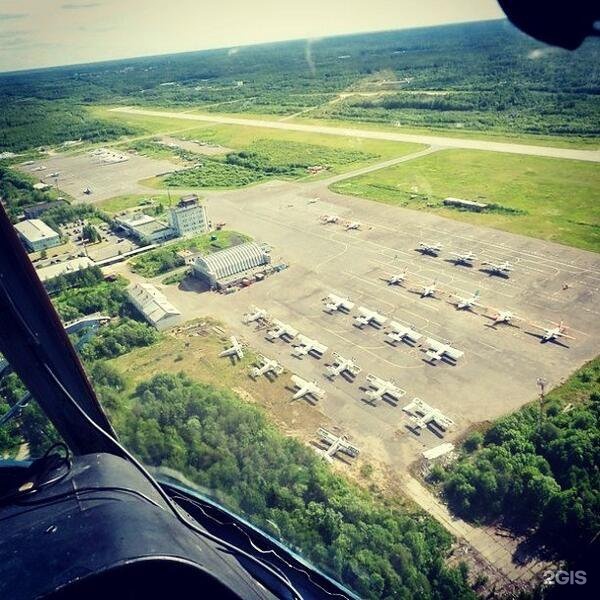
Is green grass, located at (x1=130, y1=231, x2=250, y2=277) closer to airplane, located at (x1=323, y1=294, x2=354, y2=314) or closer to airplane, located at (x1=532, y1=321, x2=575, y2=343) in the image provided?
airplane, located at (x1=323, y1=294, x2=354, y2=314)

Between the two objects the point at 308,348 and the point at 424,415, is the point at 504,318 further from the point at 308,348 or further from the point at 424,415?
the point at 308,348

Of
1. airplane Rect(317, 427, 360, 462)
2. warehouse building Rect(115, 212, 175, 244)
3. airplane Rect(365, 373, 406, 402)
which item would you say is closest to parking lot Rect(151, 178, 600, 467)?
airplane Rect(365, 373, 406, 402)

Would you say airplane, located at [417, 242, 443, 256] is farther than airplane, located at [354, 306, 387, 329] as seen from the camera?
Yes

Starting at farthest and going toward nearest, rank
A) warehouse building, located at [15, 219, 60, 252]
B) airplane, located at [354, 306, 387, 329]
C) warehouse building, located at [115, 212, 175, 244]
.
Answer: warehouse building, located at [115, 212, 175, 244]
warehouse building, located at [15, 219, 60, 252]
airplane, located at [354, 306, 387, 329]

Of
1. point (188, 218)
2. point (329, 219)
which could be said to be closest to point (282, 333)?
point (329, 219)

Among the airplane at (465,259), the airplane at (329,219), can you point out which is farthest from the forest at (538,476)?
the airplane at (329,219)
